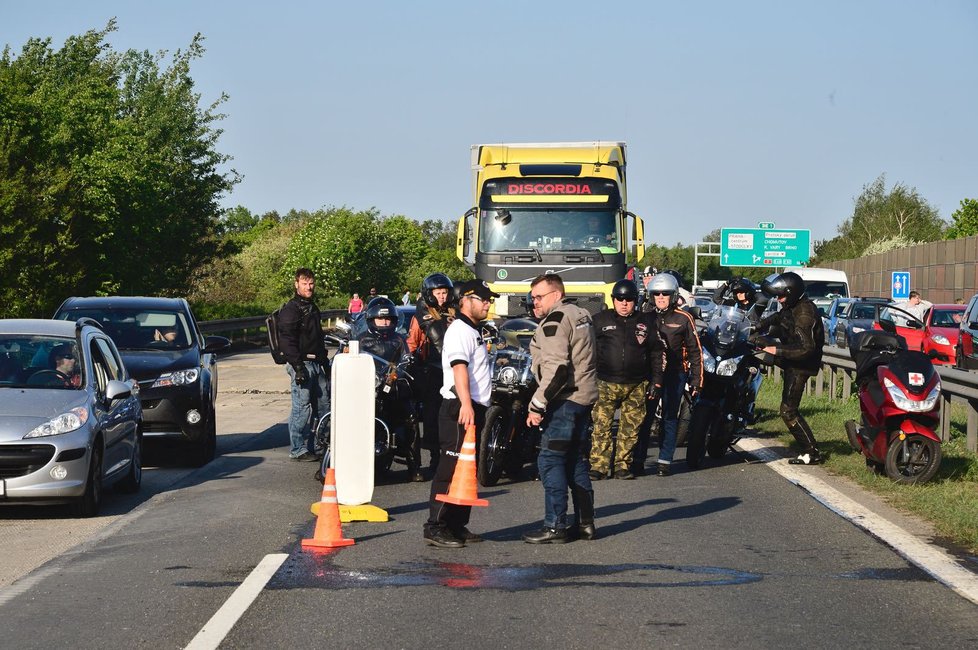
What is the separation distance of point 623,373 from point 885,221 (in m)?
97.9

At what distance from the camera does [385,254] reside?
80375 millimetres

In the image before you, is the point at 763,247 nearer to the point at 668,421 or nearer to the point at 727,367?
the point at 727,367

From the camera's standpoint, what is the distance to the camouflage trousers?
12.3 metres

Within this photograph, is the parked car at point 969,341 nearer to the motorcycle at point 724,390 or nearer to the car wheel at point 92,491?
the motorcycle at point 724,390

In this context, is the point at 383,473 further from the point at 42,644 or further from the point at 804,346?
the point at 42,644

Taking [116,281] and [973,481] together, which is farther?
[116,281]

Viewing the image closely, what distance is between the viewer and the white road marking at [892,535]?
761 cm

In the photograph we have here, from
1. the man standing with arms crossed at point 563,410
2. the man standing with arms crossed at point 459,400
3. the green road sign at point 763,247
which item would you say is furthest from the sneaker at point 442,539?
the green road sign at point 763,247

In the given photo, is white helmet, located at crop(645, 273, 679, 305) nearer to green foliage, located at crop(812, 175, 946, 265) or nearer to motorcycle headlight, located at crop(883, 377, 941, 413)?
motorcycle headlight, located at crop(883, 377, 941, 413)

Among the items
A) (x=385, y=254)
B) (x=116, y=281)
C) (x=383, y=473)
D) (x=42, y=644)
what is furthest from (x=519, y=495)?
(x=385, y=254)

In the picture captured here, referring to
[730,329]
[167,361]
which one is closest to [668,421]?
[730,329]

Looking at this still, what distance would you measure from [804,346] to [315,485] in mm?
4740

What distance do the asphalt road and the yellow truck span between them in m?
10.6

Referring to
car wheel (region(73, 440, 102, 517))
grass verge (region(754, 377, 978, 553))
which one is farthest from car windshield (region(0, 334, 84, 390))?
grass verge (region(754, 377, 978, 553))
